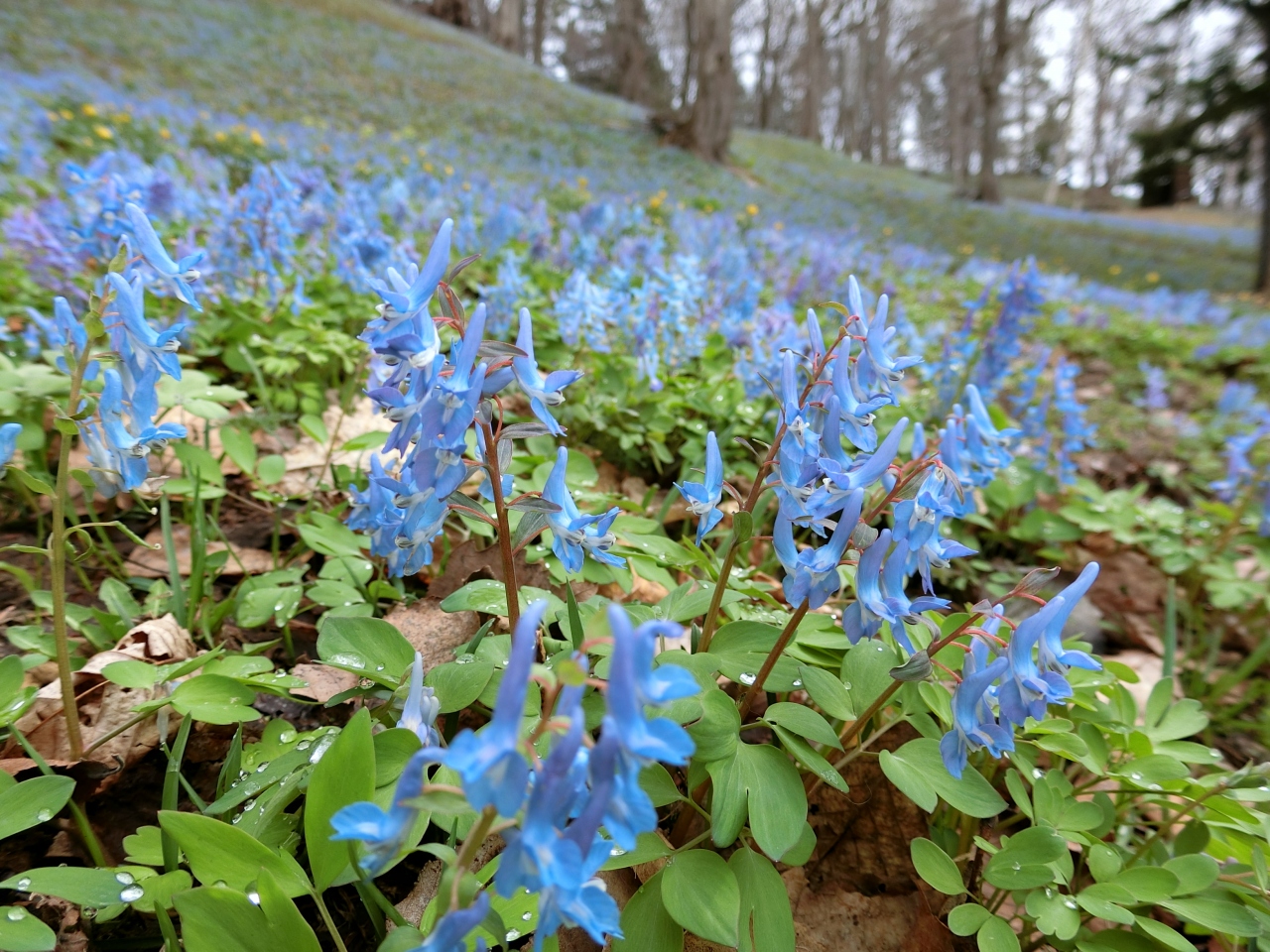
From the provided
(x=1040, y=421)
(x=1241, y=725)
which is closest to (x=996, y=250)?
(x=1040, y=421)

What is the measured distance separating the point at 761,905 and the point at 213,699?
111 centimetres

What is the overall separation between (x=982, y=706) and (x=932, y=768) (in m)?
0.19

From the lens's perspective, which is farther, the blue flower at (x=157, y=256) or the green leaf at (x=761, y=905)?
the blue flower at (x=157, y=256)

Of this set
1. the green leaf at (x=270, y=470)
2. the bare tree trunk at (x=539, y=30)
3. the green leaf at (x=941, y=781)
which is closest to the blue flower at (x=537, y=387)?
the green leaf at (x=941, y=781)

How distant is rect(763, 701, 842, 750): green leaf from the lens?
3.99 feet

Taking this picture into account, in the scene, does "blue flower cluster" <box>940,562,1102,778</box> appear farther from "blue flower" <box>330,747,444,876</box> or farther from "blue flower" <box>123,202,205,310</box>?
"blue flower" <box>123,202,205,310</box>

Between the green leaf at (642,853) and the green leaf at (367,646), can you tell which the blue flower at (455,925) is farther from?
the green leaf at (367,646)

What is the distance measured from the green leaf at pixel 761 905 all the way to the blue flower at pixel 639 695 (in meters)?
0.62

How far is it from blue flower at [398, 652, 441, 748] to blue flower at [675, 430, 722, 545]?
1.97 ft

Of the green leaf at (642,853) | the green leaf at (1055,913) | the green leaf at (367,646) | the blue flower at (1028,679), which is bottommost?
the green leaf at (1055,913)

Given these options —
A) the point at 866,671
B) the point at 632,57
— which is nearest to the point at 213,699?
the point at 866,671

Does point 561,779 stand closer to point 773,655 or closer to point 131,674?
point 773,655

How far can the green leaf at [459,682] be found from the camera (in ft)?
4.11

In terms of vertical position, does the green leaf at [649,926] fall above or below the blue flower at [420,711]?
below
